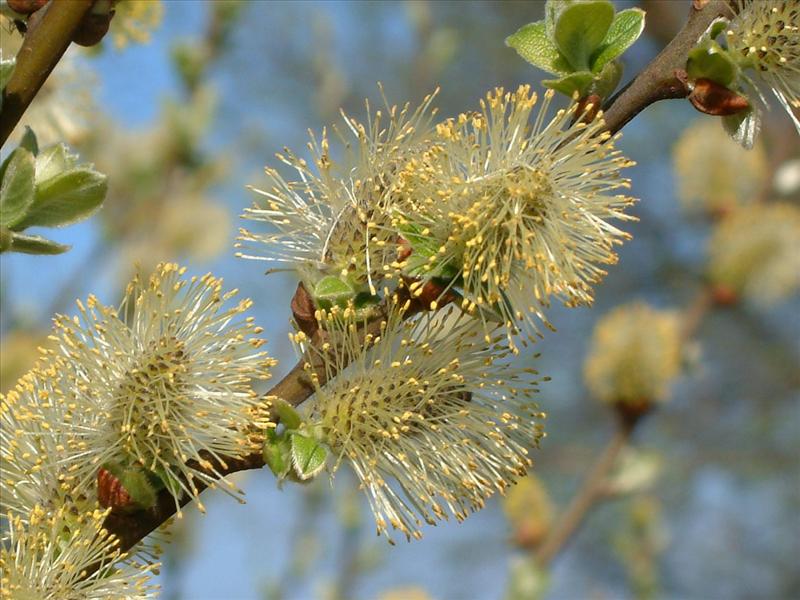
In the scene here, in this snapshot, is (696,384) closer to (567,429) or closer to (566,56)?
(567,429)

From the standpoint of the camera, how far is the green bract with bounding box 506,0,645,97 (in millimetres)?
837

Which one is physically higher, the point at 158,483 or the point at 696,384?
the point at 158,483

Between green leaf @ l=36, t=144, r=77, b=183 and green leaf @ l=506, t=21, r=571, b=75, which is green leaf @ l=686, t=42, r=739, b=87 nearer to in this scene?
green leaf @ l=506, t=21, r=571, b=75

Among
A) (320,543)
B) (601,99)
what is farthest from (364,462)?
(320,543)

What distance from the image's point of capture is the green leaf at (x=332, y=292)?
0.85 m

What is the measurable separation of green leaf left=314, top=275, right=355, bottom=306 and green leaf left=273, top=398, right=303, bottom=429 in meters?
0.10

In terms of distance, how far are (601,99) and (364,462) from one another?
0.39 meters

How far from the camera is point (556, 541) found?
2.26 metres

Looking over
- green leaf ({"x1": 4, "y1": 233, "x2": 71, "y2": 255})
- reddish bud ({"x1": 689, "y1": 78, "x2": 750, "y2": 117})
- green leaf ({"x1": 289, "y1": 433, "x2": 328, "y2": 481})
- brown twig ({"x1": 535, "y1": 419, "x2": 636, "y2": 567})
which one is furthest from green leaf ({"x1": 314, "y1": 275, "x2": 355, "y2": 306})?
brown twig ({"x1": 535, "y1": 419, "x2": 636, "y2": 567})

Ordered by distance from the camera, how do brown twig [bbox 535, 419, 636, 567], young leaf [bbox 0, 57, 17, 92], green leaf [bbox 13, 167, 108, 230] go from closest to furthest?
young leaf [bbox 0, 57, 17, 92] → green leaf [bbox 13, 167, 108, 230] → brown twig [bbox 535, 419, 636, 567]

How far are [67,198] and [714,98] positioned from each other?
0.57m

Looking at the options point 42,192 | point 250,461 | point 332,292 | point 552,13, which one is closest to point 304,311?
point 332,292

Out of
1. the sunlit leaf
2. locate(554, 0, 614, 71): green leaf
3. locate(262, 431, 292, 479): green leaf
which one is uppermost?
the sunlit leaf

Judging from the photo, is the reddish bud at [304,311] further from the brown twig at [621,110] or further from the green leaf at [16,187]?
the green leaf at [16,187]
